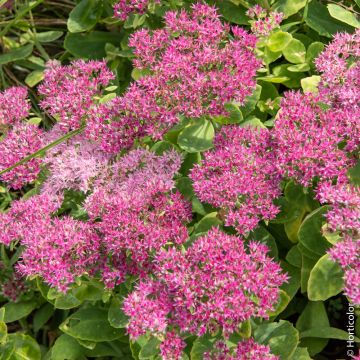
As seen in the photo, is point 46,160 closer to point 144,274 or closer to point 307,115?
point 144,274

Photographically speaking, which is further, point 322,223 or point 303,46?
point 303,46

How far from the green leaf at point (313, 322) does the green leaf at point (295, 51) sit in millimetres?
1137

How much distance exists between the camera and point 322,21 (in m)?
3.16

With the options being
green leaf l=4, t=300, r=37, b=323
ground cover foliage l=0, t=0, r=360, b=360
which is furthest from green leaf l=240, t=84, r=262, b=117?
Result: green leaf l=4, t=300, r=37, b=323

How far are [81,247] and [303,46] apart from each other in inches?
→ 56.2

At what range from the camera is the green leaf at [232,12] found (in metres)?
3.20

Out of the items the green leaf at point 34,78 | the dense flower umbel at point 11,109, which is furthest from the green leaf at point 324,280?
the green leaf at point 34,78

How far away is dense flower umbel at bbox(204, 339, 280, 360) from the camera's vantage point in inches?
86.6

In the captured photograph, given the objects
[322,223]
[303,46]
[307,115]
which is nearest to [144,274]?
[322,223]

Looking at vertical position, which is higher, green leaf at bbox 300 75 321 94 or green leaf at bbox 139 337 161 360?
green leaf at bbox 300 75 321 94

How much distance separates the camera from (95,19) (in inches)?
139

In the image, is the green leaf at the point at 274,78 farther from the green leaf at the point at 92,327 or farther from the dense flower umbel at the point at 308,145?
the green leaf at the point at 92,327

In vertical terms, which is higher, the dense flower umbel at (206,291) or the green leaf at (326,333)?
the dense flower umbel at (206,291)

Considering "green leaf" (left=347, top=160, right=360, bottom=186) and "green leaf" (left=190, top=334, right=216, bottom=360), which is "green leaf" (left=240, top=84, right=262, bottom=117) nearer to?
"green leaf" (left=347, top=160, right=360, bottom=186)
